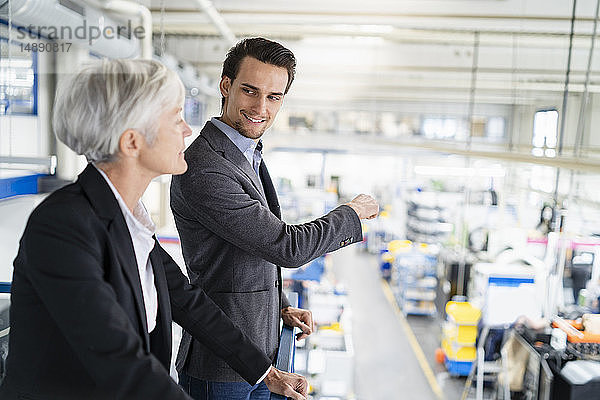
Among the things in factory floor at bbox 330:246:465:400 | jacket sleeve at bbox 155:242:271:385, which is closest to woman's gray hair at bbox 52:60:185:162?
jacket sleeve at bbox 155:242:271:385

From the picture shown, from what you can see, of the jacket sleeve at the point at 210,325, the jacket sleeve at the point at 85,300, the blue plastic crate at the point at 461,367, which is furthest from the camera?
the blue plastic crate at the point at 461,367

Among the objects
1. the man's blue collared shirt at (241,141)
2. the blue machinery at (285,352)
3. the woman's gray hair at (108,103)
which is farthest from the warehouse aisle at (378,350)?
the woman's gray hair at (108,103)

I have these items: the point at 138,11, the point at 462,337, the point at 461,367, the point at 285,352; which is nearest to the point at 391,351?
the point at 461,367

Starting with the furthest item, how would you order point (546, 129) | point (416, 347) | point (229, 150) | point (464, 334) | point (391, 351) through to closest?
point (416, 347) < point (391, 351) < point (546, 129) < point (464, 334) < point (229, 150)

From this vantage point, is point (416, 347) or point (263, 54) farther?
point (416, 347)

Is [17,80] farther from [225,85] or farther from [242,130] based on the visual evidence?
[242,130]

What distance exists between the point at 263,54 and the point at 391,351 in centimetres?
749

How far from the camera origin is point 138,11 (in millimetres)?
3236

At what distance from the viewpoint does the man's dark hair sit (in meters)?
1.56

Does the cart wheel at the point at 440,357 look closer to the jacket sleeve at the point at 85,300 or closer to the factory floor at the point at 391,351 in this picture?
the factory floor at the point at 391,351

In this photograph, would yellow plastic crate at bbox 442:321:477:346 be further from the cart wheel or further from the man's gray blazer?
the man's gray blazer

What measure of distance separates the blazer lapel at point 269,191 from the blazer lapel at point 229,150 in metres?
0.08

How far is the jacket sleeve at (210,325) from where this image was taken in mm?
1276

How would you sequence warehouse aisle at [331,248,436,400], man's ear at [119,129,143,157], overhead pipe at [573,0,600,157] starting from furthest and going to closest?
warehouse aisle at [331,248,436,400] → overhead pipe at [573,0,600,157] → man's ear at [119,129,143,157]
